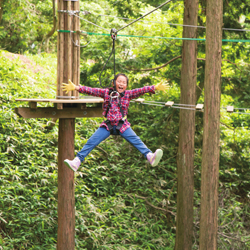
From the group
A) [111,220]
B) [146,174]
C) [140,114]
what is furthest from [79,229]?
[140,114]

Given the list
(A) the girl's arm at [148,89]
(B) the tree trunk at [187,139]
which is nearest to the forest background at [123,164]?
(B) the tree trunk at [187,139]

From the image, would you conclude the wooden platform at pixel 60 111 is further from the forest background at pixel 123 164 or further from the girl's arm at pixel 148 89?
A: the forest background at pixel 123 164

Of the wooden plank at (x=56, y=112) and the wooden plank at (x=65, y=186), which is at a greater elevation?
the wooden plank at (x=56, y=112)

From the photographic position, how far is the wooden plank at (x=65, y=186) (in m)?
5.35

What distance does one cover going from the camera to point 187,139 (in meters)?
7.21

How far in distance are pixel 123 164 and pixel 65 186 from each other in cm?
350

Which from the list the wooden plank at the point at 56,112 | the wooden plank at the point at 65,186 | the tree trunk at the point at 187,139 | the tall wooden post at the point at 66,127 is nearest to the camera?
the wooden plank at the point at 56,112

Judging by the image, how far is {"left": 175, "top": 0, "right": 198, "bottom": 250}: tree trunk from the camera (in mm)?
7090

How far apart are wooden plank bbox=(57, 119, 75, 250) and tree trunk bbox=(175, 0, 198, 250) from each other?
2.63 m

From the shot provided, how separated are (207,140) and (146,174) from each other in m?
4.47

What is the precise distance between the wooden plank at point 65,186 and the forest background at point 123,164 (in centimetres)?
71

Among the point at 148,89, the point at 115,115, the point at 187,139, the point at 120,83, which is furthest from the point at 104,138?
the point at 187,139

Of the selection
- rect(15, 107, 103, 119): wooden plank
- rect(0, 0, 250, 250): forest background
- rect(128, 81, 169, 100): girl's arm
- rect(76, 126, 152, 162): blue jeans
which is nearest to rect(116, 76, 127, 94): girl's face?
rect(128, 81, 169, 100): girl's arm

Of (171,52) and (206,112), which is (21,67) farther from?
(206,112)
